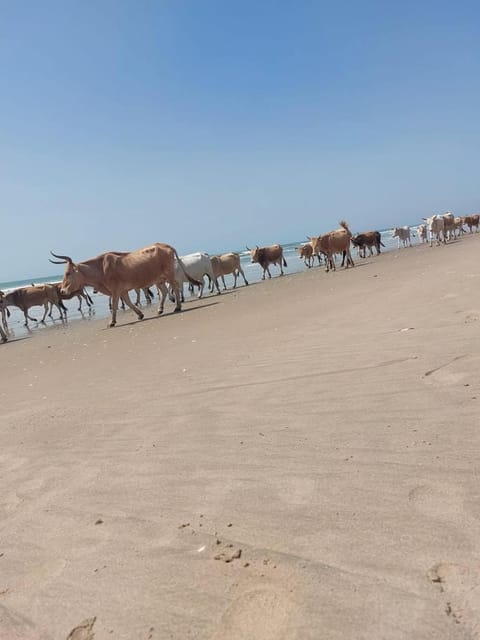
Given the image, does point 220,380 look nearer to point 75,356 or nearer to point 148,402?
point 148,402

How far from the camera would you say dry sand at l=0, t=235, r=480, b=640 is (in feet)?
5.64

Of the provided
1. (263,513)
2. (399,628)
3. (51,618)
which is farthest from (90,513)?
(399,628)

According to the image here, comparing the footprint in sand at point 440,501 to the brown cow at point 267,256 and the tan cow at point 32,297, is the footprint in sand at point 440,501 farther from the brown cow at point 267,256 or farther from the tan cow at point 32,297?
the brown cow at point 267,256

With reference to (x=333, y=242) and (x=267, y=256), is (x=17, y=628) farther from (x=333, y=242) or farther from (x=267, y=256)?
(x=267, y=256)

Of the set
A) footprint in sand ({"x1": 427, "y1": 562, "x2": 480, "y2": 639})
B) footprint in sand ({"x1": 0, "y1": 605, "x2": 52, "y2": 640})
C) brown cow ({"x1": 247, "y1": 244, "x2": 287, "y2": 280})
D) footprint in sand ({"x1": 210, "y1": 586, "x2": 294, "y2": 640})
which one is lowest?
footprint in sand ({"x1": 427, "y1": 562, "x2": 480, "y2": 639})

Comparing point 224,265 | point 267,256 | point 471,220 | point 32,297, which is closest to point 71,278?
point 32,297

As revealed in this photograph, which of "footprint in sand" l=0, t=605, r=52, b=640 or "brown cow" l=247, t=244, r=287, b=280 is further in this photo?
"brown cow" l=247, t=244, r=287, b=280

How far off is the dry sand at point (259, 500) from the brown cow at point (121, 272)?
870cm

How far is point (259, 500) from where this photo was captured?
245 centimetres

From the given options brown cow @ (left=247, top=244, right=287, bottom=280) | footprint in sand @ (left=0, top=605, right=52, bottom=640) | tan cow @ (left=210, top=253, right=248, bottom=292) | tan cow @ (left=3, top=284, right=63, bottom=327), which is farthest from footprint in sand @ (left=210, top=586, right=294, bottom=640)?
brown cow @ (left=247, top=244, right=287, bottom=280)

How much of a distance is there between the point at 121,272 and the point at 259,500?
12038 mm

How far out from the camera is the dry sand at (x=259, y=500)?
1.72 meters

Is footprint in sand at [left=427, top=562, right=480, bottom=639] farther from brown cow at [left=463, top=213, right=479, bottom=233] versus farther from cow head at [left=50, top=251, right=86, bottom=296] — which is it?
brown cow at [left=463, top=213, right=479, bottom=233]

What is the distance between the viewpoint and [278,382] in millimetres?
4484
